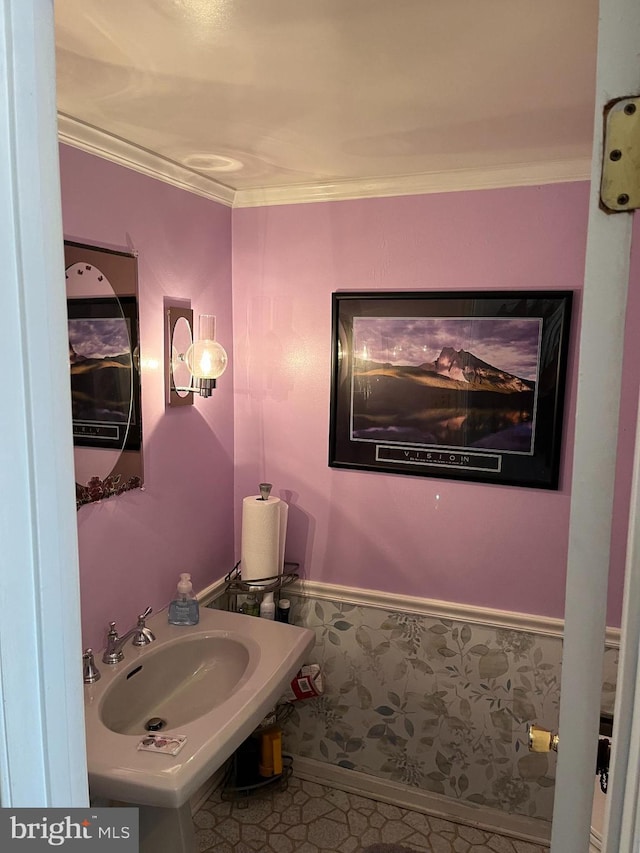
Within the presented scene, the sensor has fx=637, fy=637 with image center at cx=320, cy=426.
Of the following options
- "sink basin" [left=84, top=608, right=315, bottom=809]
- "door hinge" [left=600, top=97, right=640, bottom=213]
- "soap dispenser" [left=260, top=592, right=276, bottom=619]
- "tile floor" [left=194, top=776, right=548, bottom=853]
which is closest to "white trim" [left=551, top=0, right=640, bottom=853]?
"door hinge" [left=600, top=97, right=640, bottom=213]

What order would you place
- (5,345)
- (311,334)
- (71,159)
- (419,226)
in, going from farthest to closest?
(311,334), (419,226), (71,159), (5,345)

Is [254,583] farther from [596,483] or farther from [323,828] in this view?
[596,483]

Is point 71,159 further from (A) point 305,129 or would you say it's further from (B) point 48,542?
(B) point 48,542

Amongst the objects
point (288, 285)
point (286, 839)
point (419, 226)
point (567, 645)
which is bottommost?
point (286, 839)

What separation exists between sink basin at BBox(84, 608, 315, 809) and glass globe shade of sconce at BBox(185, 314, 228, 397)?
827 millimetres

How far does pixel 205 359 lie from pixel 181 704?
1.12 m

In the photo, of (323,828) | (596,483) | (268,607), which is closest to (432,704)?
(323,828)

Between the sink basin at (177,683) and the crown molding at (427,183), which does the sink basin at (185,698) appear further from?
the crown molding at (427,183)

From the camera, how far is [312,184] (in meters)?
2.31

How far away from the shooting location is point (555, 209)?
6.79ft

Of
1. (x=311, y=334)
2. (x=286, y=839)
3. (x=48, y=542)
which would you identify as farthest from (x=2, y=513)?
(x=286, y=839)

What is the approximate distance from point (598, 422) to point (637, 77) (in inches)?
12.2

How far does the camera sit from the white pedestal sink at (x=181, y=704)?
147cm

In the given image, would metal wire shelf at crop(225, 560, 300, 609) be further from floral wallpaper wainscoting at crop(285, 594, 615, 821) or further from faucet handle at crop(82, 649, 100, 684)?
faucet handle at crop(82, 649, 100, 684)
